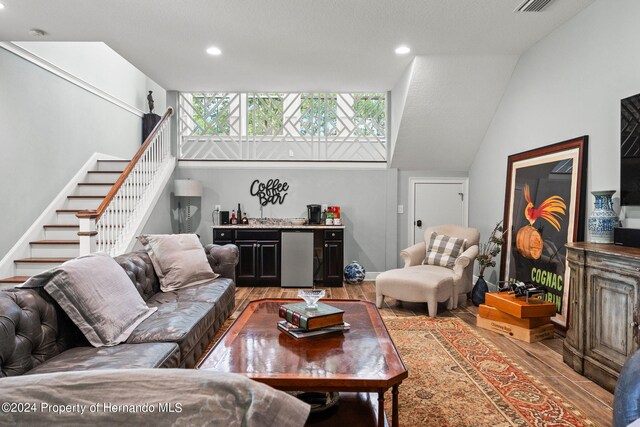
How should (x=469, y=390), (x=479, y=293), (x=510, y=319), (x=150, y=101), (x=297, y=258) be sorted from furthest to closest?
(x=150, y=101), (x=297, y=258), (x=479, y=293), (x=510, y=319), (x=469, y=390)

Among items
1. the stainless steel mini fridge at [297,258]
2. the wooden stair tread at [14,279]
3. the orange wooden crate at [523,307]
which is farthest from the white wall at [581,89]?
the wooden stair tread at [14,279]

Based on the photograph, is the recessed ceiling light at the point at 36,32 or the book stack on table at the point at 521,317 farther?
the recessed ceiling light at the point at 36,32

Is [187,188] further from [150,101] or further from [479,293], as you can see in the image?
[479,293]

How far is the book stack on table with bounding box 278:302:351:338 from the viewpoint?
204 cm

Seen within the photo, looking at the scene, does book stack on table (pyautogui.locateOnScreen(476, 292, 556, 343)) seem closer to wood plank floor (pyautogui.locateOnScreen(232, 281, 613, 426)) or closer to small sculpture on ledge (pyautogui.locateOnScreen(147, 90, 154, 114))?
wood plank floor (pyautogui.locateOnScreen(232, 281, 613, 426))

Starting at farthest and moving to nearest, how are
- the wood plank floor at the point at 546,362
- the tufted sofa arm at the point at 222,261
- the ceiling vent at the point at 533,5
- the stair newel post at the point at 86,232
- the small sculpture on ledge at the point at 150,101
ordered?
1. the small sculpture on ledge at the point at 150,101
2. the tufted sofa arm at the point at 222,261
3. the stair newel post at the point at 86,232
4. the ceiling vent at the point at 533,5
5. the wood plank floor at the point at 546,362

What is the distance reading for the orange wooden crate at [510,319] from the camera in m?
3.22

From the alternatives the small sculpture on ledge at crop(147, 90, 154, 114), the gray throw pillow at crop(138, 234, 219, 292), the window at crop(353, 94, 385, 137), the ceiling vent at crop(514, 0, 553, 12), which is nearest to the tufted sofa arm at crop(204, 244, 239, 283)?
the gray throw pillow at crop(138, 234, 219, 292)

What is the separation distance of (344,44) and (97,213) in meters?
2.93

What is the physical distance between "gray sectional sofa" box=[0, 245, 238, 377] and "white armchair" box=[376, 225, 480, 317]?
1982mm

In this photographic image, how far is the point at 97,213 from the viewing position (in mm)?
3578

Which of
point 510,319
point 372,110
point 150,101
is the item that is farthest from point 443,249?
point 150,101

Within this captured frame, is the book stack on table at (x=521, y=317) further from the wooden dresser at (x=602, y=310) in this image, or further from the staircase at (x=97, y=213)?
the staircase at (x=97, y=213)

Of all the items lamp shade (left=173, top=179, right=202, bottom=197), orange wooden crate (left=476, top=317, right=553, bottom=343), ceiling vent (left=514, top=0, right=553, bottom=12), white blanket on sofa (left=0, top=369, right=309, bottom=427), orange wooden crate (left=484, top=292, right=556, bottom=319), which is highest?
ceiling vent (left=514, top=0, right=553, bottom=12)
